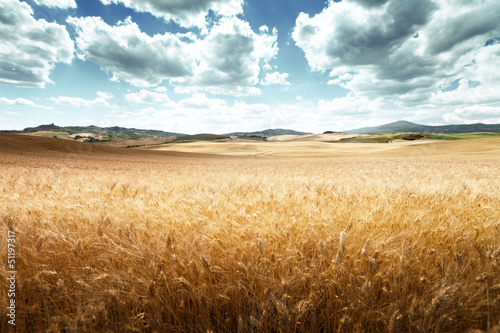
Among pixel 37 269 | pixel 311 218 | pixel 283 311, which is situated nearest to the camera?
pixel 283 311

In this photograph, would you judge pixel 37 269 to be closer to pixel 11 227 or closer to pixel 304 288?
pixel 11 227

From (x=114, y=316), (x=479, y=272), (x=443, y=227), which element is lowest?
(x=114, y=316)

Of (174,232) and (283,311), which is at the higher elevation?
(174,232)

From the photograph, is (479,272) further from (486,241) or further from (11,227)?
(11,227)

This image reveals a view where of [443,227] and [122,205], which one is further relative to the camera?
[122,205]

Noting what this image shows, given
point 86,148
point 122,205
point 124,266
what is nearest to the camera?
point 124,266

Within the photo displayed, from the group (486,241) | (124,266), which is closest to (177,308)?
(124,266)

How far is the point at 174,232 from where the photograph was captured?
184 cm

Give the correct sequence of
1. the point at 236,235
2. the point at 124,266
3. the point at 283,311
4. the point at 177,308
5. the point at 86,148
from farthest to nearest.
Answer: the point at 86,148, the point at 236,235, the point at 124,266, the point at 177,308, the point at 283,311

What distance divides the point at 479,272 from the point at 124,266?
7.84 feet

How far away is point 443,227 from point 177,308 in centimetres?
220

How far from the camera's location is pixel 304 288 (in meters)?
1.43

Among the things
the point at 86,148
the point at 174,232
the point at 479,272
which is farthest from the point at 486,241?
the point at 86,148

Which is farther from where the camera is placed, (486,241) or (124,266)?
(486,241)
